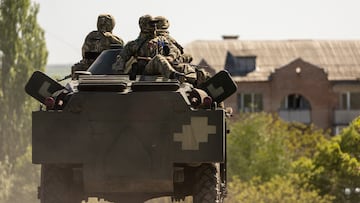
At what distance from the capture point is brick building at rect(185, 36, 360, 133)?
114m

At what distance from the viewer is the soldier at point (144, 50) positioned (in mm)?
23531

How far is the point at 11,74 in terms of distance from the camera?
7812 cm

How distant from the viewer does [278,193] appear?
190ft

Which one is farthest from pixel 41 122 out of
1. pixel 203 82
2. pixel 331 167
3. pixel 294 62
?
pixel 294 62

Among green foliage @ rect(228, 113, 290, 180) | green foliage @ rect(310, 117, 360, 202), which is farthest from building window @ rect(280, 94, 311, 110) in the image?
green foliage @ rect(310, 117, 360, 202)

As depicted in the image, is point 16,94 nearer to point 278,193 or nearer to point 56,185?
point 278,193

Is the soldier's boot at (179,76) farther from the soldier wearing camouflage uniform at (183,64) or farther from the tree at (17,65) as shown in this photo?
the tree at (17,65)

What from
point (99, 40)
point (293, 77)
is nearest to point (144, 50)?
point (99, 40)

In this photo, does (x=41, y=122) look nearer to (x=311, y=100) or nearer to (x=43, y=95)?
(x=43, y=95)

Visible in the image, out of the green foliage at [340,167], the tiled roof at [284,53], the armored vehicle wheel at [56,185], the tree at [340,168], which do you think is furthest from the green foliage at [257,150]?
the armored vehicle wheel at [56,185]

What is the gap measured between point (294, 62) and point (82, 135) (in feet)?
301

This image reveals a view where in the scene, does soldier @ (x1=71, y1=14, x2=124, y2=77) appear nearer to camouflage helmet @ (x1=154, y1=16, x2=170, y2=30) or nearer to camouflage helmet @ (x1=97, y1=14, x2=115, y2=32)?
camouflage helmet @ (x1=97, y1=14, x2=115, y2=32)

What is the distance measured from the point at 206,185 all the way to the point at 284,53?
96.4 metres

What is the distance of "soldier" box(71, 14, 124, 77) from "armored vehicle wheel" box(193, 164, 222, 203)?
4965 mm
